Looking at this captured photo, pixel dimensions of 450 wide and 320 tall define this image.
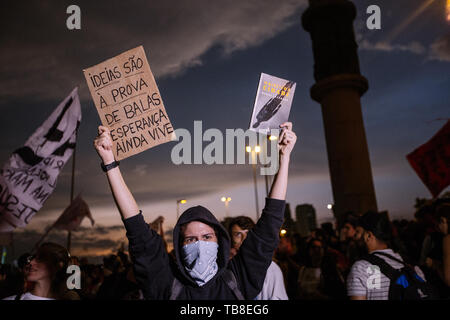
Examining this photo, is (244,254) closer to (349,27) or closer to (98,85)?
(98,85)

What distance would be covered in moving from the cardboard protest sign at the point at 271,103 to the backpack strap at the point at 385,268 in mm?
1680

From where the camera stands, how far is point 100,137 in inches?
86.7

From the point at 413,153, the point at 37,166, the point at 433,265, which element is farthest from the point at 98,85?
the point at 413,153

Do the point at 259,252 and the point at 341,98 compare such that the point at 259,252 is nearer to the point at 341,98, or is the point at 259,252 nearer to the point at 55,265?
the point at 55,265

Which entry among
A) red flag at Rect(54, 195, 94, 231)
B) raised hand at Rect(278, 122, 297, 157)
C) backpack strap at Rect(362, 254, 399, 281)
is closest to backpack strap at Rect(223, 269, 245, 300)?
raised hand at Rect(278, 122, 297, 157)

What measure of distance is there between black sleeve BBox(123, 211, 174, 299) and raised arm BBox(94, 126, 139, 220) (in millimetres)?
57

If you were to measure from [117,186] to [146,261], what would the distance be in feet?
1.65

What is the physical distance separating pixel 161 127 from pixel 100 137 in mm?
581

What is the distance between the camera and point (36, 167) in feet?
18.2

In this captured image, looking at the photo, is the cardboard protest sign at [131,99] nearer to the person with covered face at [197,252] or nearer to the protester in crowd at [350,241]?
the person with covered face at [197,252]

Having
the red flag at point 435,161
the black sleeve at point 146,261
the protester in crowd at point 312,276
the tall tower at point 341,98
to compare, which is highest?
the tall tower at point 341,98

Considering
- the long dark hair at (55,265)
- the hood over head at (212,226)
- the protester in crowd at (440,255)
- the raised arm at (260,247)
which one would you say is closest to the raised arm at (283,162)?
the raised arm at (260,247)

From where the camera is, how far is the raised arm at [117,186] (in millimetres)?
1967
